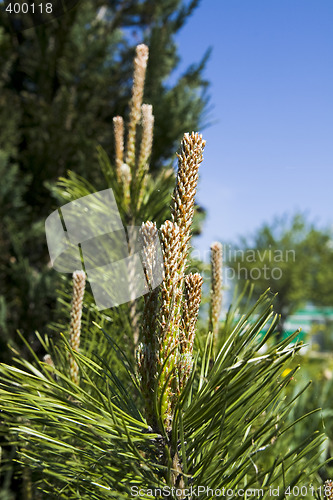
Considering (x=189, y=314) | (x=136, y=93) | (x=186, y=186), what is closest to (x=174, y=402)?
(x=189, y=314)

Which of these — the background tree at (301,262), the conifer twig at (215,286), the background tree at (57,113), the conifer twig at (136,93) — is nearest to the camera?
the conifer twig at (215,286)

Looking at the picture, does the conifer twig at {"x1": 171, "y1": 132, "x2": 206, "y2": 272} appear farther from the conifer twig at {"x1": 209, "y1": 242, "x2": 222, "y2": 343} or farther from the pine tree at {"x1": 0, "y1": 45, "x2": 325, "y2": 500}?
the conifer twig at {"x1": 209, "y1": 242, "x2": 222, "y2": 343}

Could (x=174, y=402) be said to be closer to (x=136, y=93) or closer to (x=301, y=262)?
(x=136, y=93)

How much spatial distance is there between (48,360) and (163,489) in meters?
0.30

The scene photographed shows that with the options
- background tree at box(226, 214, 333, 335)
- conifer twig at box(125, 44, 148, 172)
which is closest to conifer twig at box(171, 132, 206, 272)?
conifer twig at box(125, 44, 148, 172)

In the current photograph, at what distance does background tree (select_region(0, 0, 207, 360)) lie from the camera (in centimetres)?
253

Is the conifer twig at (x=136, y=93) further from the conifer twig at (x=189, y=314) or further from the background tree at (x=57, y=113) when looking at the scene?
the background tree at (x=57, y=113)

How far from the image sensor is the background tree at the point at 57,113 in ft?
8.31

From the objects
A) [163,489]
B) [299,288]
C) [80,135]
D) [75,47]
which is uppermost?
[75,47]

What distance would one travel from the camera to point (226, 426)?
424mm

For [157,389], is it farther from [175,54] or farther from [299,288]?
[299,288]

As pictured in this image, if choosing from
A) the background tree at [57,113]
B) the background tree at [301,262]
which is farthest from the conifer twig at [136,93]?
the background tree at [301,262]

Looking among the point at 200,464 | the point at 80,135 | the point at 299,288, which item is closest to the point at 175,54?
the point at 80,135

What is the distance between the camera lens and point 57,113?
2.66 meters
